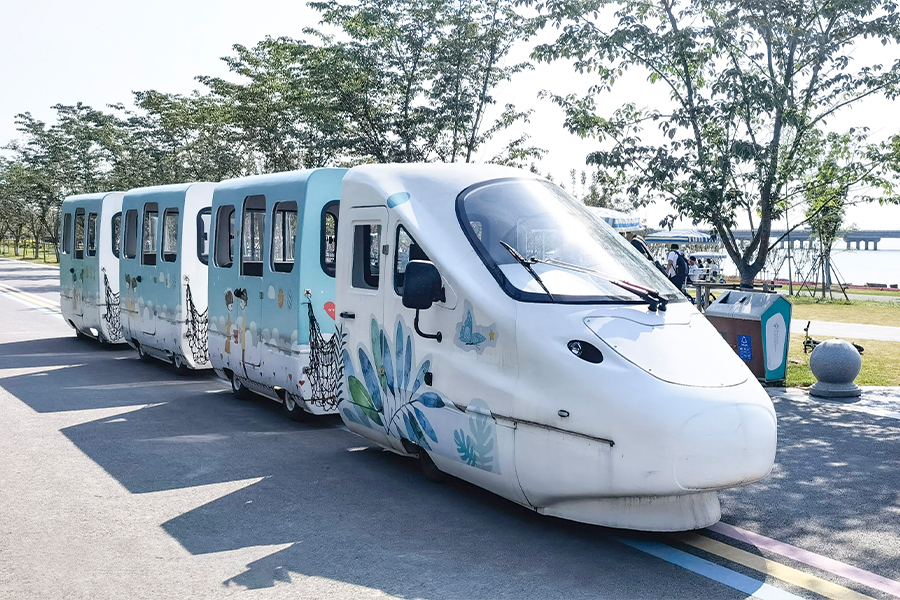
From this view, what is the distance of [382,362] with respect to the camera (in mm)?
6859

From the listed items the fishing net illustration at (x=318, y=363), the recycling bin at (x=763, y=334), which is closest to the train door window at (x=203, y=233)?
the fishing net illustration at (x=318, y=363)

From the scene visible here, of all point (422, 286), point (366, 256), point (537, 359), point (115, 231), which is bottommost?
point (537, 359)

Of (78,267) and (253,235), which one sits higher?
(253,235)

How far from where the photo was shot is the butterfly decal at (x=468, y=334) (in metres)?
5.88

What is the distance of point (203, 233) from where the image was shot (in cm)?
1207

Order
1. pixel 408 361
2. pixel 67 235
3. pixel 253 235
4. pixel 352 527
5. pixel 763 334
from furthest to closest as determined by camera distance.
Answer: pixel 67 235
pixel 763 334
pixel 253 235
pixel 408 361
pixel 352 527

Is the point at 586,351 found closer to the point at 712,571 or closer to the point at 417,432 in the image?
the point at 712,571

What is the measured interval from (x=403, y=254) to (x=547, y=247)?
1.10m

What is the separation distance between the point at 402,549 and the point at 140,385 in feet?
23.4

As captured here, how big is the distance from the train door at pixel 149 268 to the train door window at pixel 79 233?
2610mm

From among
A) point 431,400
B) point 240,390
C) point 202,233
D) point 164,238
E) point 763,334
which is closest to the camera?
point 431,400

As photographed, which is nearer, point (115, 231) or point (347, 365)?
point (347, 365)

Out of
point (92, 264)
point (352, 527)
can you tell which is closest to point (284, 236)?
point (352, 527)

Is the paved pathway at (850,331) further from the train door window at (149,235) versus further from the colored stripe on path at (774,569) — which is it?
the colored stripe on path at (774,569)
